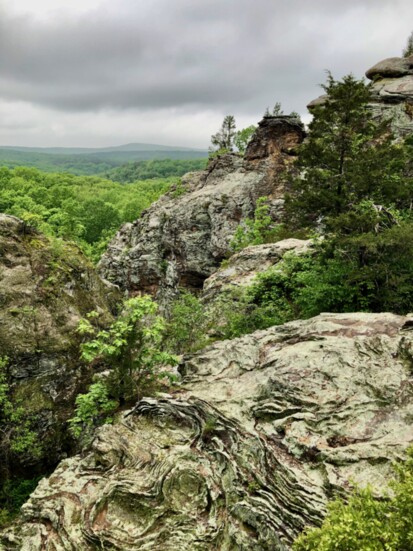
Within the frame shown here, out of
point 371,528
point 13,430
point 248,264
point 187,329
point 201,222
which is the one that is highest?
point 201,222

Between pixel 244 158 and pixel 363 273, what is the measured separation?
2457 centimetres

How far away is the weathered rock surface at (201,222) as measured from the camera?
30.2 metres

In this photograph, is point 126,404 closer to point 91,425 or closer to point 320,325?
point 91,425

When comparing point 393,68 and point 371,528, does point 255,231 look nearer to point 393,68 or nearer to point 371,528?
point 371,528

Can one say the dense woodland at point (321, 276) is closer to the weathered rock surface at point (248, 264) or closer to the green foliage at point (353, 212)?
the green foliage at point (353, 212)

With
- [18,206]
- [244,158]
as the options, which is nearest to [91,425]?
[244,158]

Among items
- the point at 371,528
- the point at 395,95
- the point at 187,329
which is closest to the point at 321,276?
the point at 187,329

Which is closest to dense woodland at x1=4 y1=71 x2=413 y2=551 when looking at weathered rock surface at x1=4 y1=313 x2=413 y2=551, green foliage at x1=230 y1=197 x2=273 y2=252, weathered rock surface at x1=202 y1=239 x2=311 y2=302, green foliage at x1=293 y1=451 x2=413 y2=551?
weathered rock surface at x1=4 y1=313 x2=413 y2=551

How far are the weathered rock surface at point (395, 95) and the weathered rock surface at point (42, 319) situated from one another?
22229 millimetres

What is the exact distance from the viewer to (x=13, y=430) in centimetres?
1301

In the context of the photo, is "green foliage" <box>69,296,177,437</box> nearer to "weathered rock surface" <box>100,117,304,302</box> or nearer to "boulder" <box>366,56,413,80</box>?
"weathered rock surface" <box>100,117,304,302</box>

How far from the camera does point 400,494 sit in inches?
179

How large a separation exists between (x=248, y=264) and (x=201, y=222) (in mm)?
11451

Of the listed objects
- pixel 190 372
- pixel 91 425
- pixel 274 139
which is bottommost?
pixel 91 425
